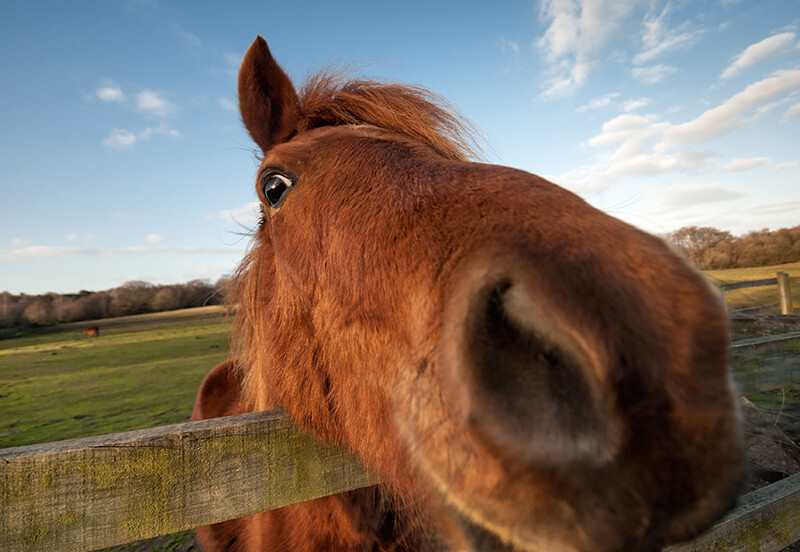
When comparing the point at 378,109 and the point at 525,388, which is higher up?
the point at 378,109

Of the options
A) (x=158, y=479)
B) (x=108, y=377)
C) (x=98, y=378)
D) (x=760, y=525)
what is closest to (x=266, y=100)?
(x=158, y=479)

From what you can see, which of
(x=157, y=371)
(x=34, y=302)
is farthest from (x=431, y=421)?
(x=34, y=302)

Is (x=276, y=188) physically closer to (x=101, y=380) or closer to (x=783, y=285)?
(x=783, y=285)

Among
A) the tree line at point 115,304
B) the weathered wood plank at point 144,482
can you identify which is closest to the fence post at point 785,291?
the weathered wood plank at point 144,482

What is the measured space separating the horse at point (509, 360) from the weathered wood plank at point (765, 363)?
7.39 ft

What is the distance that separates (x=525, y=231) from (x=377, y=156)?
83 centimetres

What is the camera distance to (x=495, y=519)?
737 mm

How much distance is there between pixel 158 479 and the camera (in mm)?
1053

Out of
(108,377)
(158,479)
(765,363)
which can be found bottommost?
(108,377)

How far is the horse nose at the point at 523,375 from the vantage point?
0.65 metres

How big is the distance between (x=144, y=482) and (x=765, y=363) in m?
3.40

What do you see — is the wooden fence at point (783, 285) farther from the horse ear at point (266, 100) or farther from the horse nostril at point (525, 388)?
the horse nostril at point (525, 388)

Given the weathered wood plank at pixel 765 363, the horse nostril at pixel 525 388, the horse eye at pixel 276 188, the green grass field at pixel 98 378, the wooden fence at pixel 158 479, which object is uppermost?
the horse eye at pixel 276 188

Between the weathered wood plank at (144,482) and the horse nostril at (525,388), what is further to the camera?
the weathered wood plank at (144,482)
